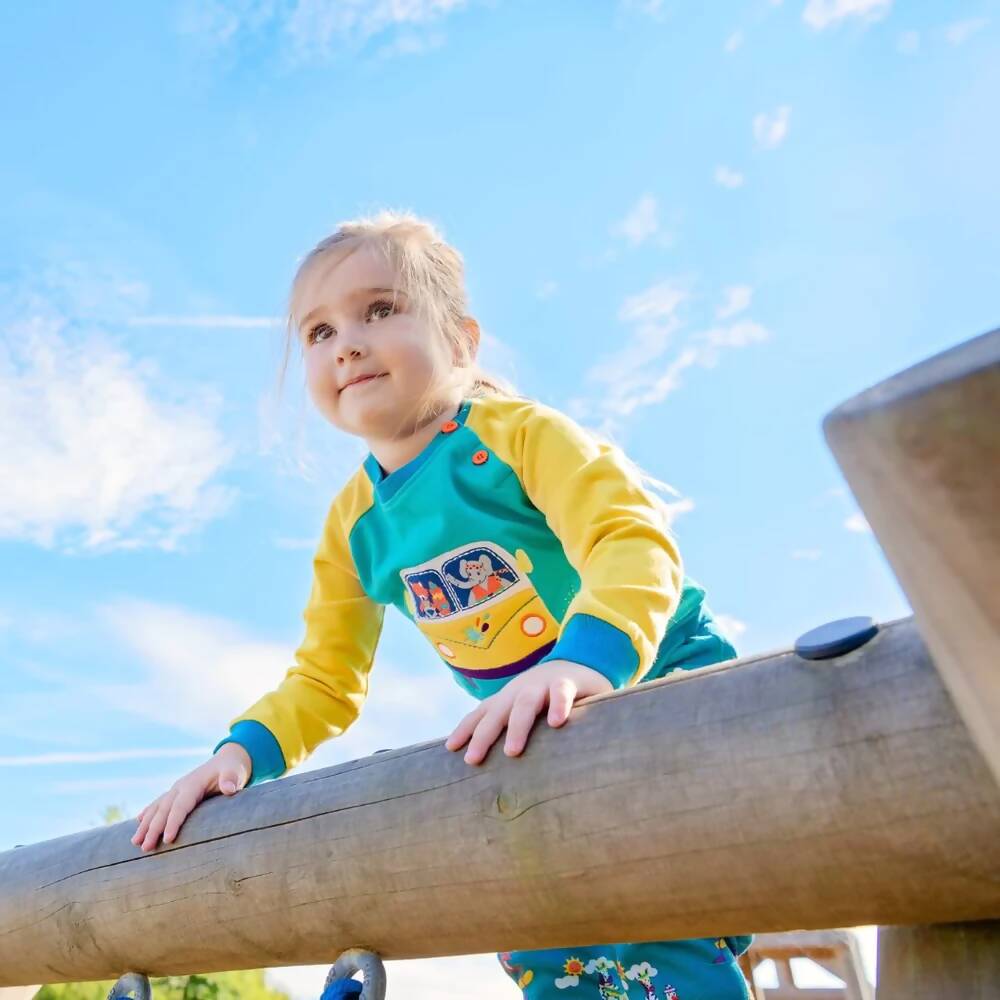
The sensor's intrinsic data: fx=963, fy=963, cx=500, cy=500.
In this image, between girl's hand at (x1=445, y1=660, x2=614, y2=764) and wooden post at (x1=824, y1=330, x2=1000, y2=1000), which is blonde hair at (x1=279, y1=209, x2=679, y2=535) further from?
wooden post at (x1=824, y1=330, x2=1000, y2=1000)

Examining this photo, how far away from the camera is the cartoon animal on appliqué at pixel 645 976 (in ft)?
5.63

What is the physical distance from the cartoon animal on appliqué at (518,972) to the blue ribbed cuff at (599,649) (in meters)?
0.88

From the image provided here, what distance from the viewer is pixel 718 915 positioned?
903mm

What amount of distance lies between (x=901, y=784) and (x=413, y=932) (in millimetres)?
623

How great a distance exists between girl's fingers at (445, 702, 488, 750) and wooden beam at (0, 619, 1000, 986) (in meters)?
0.02

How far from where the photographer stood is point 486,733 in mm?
1086

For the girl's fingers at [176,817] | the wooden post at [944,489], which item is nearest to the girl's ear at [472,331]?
the girl's fingers at [176,817]

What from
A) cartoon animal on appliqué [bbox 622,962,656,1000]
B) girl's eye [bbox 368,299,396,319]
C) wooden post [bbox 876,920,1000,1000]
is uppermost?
girl's eye [bbox 368,299,396,319]

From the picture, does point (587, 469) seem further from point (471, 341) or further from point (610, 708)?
point (471, 341)

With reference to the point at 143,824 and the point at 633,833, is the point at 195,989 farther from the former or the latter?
the point at 633,833

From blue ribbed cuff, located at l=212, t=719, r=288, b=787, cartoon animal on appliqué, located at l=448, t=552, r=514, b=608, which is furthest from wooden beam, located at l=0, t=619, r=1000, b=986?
cartoon animal on appliqué, located at l=448, t=552, r=514, b=608

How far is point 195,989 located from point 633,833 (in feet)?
26.6

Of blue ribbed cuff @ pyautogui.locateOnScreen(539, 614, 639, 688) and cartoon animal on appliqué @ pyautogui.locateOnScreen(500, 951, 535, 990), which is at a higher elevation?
blue ribbed cuff @ pyautogui.locateOnScreen(539, 614, 639, 688)

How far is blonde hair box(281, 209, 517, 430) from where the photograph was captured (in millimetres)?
2287
